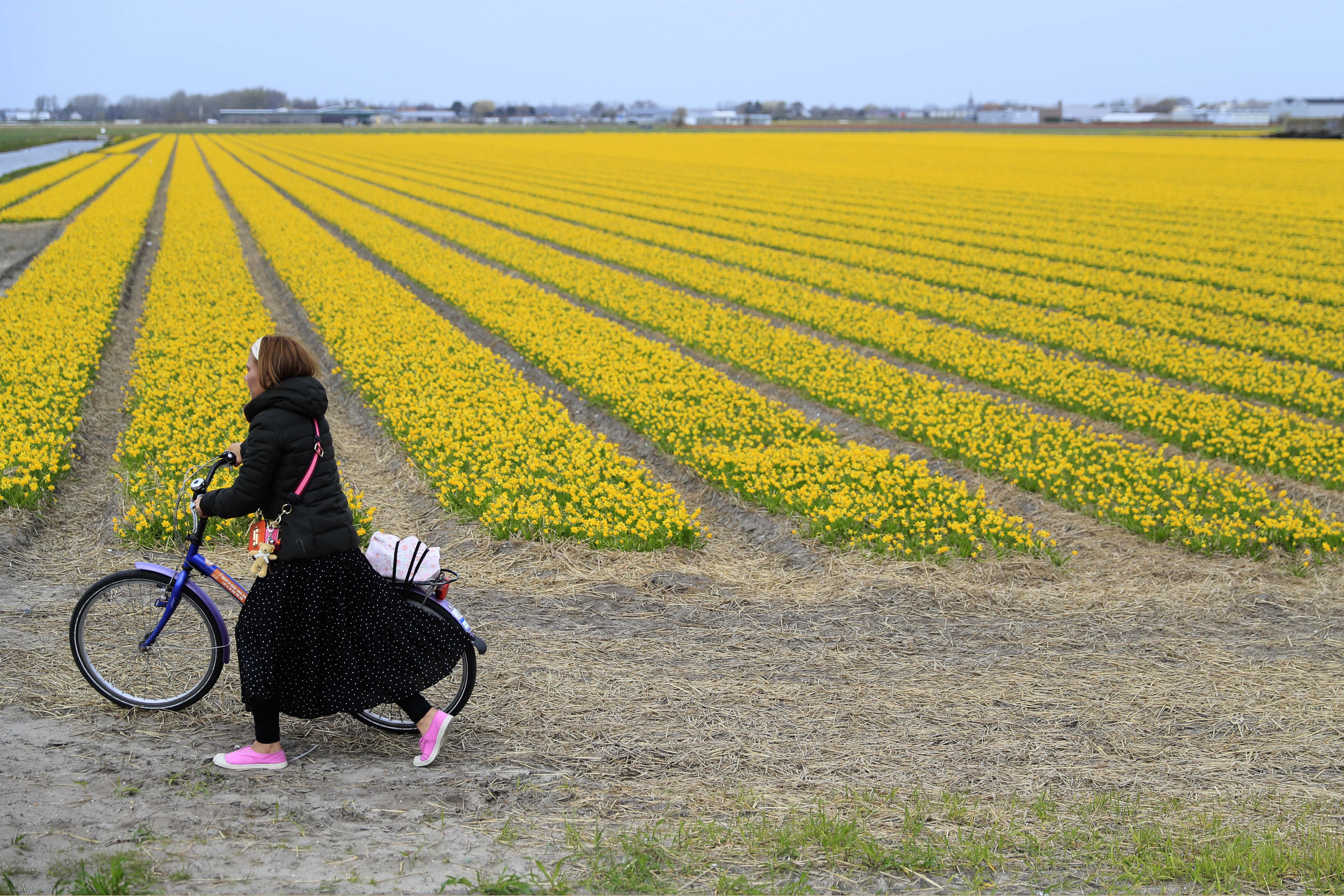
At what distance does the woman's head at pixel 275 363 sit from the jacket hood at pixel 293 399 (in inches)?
1.2

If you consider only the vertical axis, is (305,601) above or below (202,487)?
below

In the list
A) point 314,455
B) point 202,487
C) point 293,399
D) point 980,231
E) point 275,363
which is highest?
point 980,231

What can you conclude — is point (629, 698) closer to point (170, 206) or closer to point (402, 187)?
point (170, 206)

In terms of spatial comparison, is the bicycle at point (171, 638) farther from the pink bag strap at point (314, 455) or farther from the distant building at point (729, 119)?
the distant building at point (729, 119)

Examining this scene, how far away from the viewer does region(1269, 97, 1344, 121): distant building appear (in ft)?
425

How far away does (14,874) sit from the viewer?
4363 mm

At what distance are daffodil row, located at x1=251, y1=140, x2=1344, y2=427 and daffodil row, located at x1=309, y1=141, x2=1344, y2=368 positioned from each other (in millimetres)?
363

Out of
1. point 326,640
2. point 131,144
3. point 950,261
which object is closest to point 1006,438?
point 326,640

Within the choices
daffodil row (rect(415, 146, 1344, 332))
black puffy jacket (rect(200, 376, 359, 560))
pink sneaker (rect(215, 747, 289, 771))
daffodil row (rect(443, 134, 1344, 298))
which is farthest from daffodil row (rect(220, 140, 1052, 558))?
daffodil row (rect(443, 134, 1344, 298))

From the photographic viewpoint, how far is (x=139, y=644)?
19.7 ft

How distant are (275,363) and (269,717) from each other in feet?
6.20

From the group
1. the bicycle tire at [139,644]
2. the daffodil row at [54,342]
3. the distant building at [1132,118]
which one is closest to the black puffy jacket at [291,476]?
the bicycle tire at [139,644]

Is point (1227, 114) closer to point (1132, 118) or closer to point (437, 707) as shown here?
point (1132, 118)

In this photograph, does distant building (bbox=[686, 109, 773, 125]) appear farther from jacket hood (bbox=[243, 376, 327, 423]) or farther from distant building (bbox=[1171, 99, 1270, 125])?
jacket hood (bbox=[243, 376, 327, 423])
